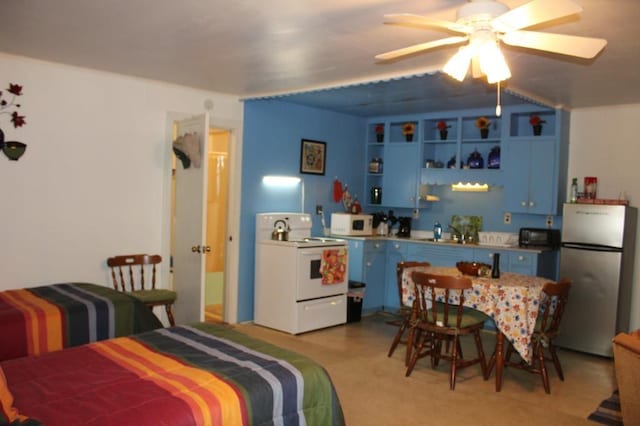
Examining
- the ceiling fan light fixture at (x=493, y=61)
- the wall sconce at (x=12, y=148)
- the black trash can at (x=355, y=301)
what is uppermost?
the ceiling fan light fixture at (x=493, y=61)

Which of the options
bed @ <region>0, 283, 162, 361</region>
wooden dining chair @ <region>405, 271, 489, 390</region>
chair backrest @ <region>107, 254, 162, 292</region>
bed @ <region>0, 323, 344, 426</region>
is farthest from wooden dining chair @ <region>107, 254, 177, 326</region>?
wooden dining chair @ <region>405, 271, 489, 390</region>

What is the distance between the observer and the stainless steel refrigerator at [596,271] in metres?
4.91

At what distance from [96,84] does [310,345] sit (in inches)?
118

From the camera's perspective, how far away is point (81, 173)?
445 centimetres

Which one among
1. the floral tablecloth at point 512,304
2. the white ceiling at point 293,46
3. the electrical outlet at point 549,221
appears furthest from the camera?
the electrical outlet at point 549,221

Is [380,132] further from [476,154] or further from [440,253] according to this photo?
[440,253]

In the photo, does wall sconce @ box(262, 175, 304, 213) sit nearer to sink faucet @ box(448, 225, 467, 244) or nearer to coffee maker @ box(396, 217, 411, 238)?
coffee maker @ box(396, 217, 411, 238)

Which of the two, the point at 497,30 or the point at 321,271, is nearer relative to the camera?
the point at 497,30

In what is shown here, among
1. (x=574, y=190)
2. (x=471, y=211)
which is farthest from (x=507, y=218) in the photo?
(x=574, y=190)

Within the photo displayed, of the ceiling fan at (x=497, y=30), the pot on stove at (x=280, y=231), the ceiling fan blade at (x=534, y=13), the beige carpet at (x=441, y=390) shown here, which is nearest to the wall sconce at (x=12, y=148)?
the pot on stove at (x=280, y=231)

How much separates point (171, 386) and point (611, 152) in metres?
5.07

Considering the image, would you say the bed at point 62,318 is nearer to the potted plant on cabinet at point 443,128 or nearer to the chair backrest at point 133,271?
the chair backrest at point 133,271

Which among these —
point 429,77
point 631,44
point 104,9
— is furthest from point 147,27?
point 631,44

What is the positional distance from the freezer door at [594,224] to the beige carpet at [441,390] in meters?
1.10
